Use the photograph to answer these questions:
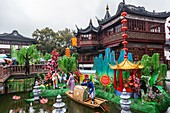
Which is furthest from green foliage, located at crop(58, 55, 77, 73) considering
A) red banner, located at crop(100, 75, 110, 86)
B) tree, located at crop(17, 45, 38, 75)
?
red banner, located at crop(100, 75, 110, 86)

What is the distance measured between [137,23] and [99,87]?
820 centimetres

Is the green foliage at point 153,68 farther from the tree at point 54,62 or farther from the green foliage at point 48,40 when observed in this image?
the green foliage at point 48,40

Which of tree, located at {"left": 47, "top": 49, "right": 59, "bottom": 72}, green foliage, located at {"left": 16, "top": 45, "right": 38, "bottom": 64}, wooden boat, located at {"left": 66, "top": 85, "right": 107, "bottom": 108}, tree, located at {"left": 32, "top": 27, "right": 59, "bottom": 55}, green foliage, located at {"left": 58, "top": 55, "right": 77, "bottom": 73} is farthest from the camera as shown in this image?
tree, located at {"left": 32, "top": 27, "right": 59, "bottom": 55}

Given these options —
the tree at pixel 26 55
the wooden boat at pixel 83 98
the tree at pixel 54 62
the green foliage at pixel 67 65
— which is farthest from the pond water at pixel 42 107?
the tree at pixel 26 55

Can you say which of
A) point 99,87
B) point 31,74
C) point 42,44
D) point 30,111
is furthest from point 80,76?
point 42,44

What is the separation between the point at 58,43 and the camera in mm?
31000

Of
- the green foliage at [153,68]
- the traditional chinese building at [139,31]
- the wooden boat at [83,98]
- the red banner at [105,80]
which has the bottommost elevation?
the wooden boat at [83,98]

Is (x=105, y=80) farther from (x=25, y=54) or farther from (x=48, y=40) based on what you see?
(x=48, y=40)

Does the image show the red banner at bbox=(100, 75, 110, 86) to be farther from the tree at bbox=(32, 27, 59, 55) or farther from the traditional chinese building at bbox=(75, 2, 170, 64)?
the tree at bbox=(32, 27, 59, 55)

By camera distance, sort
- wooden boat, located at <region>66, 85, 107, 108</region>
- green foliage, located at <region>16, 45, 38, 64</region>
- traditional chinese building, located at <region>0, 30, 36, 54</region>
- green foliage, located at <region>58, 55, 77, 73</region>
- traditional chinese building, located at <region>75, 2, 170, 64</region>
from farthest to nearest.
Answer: traditional chinese building, located at <region>0, 30, 36, 54</region> < traditional chinese building, located at <region>75, 2, 170, 64</region> < green foliage, located at <region>58, 55, 77, 73</region> < green foliage, located at <region>16, 45, 38, 64</region> < wooden boat, located at <region>66, 85, 107, 108</region>

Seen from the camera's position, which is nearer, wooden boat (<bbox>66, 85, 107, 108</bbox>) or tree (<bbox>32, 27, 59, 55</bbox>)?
wooden boat (<bbox>66, 85, 107, 108</bbox>)

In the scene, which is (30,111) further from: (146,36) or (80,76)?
(146,36)

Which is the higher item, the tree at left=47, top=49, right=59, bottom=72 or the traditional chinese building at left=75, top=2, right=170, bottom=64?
the traditional chinese building at left=75, top=2, right=170, bottom=64

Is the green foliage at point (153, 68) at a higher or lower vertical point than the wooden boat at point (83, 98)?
higher
